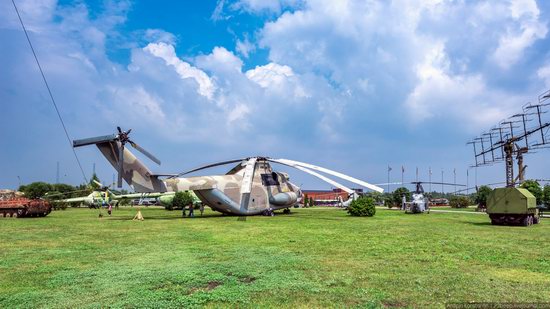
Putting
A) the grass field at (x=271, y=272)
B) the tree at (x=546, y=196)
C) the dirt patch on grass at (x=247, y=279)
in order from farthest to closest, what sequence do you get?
the tree at (x=546, y=196), the dirt patch on grass at (x=247, y=279), the grass field at (x=271, y=272)

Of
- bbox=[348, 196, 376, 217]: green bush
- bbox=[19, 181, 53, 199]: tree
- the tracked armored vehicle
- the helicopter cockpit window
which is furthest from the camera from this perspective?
bbox=[19, 181, 53, 199]: tree

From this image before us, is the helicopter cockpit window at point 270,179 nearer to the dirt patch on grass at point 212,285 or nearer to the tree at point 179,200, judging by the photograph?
the tree at point 179,200

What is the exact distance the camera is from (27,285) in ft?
27.5

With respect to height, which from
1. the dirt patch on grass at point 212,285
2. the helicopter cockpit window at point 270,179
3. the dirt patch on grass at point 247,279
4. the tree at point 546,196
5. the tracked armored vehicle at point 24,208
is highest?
the helicopter cockpit window at point 270,179

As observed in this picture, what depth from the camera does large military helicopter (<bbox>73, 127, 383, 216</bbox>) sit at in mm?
27594

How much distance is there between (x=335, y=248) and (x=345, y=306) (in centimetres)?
676

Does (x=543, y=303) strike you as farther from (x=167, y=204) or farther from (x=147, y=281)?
(x=167, y=204)

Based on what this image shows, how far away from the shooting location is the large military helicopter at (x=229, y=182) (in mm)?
27594

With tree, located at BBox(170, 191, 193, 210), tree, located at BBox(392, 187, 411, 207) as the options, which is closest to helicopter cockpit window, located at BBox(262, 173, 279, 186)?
tree, located at BBox(170, 191, 193, 210)

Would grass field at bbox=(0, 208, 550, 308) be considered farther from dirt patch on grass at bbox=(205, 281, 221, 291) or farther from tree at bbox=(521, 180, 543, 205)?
tree at bbox=(521, 180, 543, 205)

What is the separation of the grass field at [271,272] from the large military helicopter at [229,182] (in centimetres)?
1178

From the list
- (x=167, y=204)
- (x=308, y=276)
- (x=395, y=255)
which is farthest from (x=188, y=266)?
(x=167, y=204)

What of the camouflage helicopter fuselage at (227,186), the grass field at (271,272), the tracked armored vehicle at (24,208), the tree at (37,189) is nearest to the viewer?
the grass field at (271,272)

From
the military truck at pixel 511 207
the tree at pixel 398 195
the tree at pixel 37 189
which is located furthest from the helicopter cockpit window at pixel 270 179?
the tree at pixel 37 189
